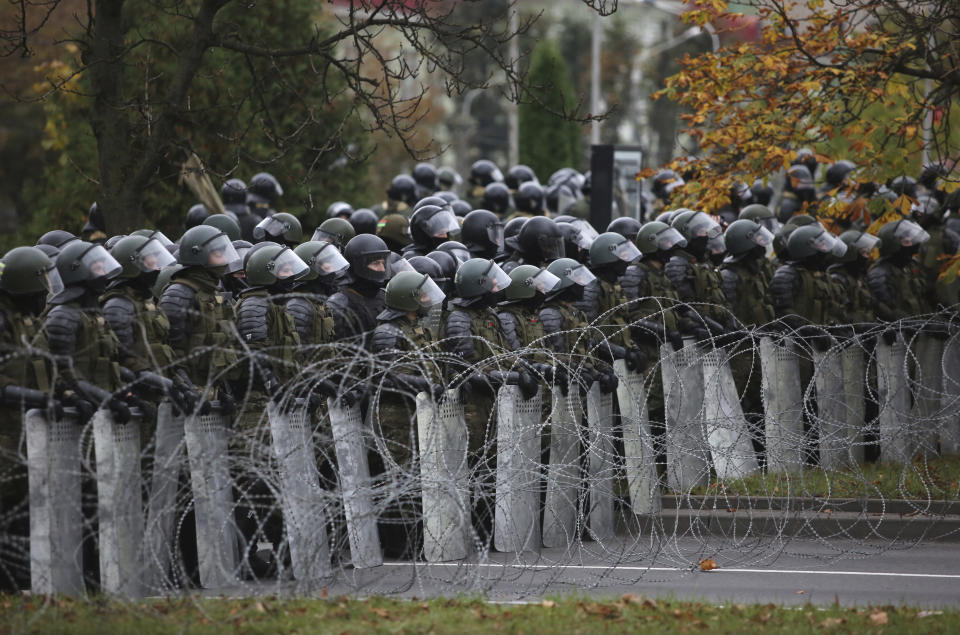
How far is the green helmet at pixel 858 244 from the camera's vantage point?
14.9 metres

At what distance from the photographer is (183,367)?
9.88 metres

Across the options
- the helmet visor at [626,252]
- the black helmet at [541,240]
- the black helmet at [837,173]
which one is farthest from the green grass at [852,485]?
the black helmet at [837,173]

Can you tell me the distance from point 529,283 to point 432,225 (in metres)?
2.96

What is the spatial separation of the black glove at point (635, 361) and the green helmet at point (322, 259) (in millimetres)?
2245

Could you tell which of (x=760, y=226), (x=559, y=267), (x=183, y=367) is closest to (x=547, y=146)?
(x=760, y=226)

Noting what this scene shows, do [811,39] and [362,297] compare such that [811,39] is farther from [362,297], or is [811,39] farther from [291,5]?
[291,5]

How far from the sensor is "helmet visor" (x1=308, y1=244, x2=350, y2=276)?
11.4m

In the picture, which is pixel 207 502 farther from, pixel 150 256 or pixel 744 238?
pixel 744 238

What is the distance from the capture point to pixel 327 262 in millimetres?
11375

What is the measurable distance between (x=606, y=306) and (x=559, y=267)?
4.49 ft

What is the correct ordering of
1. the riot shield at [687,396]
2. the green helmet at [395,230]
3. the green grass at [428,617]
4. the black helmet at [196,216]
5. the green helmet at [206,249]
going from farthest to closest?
the black helmet at [196,216] → the green helmet at [395,230] → the riot shield at [687,396] → the green helmet at [206,249] → the green grass at [428,617]

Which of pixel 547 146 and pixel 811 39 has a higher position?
pixel 547 146

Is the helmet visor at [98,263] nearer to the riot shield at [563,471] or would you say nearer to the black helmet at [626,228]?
the riot shield at [563,471]

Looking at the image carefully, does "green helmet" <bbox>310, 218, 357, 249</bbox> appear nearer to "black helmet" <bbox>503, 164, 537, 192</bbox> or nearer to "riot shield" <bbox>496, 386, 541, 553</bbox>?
"riot shield" <bbox>496, 386, 541, 553</bbox>
